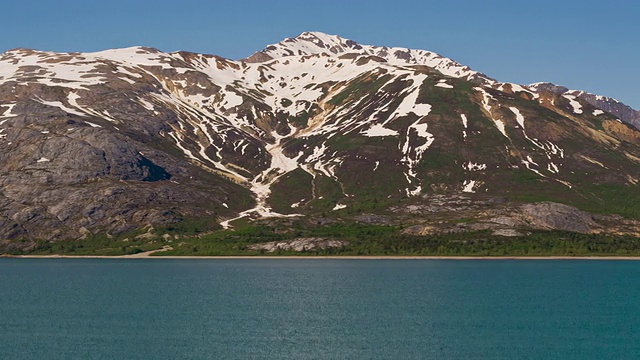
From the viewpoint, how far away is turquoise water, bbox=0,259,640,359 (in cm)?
9719

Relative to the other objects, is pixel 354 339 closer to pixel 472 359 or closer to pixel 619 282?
pixel 472 359

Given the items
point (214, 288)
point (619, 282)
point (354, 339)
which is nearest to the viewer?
point (354, 339)

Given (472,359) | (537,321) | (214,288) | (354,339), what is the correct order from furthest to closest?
(214,288) < (537,321) < (354,339) < (472,359)

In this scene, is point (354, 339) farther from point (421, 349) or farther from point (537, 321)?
point (537, 321)

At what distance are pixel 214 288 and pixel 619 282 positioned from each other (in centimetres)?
8378

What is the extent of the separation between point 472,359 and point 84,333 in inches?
1926

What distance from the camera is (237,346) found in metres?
99.6

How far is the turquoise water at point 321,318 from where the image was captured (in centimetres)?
9719

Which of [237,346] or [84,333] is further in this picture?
[84,333]

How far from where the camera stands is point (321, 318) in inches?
4845

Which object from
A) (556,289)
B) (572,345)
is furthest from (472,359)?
(556,289)

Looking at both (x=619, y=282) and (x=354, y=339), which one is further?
(x=619, y=282)

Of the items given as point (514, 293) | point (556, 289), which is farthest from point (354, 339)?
point (556, 289)

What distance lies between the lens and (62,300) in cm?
14762
